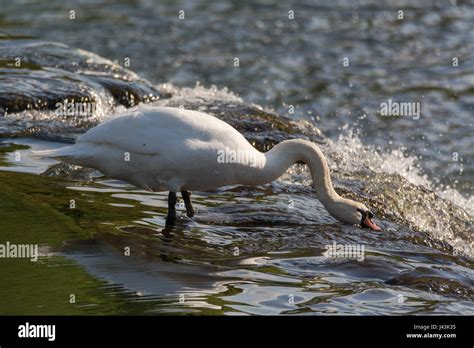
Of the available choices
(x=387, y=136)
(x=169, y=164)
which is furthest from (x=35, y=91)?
(x=387, y=136)

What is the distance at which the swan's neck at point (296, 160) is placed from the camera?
35.0ft

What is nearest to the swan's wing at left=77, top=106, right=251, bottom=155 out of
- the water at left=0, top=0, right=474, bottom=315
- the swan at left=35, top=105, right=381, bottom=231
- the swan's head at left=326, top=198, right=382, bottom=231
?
the swan at left=35, top=105, right=381, bottom=231

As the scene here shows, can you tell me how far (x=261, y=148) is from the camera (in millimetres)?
13734

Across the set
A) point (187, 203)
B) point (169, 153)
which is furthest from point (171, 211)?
point (169, 153)

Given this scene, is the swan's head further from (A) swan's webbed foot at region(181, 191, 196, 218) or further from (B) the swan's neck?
(A) swan's webbed foot at region(181, 191, 196, 218)

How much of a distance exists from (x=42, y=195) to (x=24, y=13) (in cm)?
1356

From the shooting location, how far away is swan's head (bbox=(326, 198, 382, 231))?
11.0m

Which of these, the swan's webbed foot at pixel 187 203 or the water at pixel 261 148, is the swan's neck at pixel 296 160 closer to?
the water at pixel 261 148

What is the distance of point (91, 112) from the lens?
1474 cm

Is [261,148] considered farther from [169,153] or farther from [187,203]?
[169,153]

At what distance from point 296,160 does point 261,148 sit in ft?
9.03

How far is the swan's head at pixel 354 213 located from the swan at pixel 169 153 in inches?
35.6

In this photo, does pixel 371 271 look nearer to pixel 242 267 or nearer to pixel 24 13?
pixel 242 267
